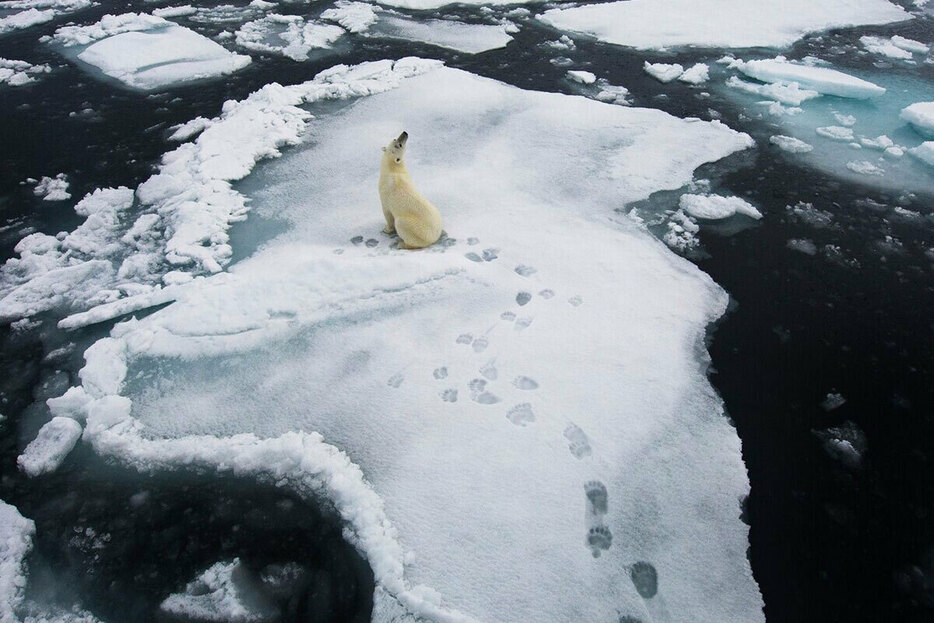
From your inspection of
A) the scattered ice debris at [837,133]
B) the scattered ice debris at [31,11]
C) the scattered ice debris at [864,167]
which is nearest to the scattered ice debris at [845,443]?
the scattered ice debris at [864,167]

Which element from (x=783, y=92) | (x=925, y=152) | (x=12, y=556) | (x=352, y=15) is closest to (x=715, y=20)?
(x=783, y=92)

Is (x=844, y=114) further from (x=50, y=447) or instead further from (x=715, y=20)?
(x=50, y=447)

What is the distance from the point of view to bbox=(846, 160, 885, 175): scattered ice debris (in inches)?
201

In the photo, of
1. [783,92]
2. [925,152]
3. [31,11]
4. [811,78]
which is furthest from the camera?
[31,11]

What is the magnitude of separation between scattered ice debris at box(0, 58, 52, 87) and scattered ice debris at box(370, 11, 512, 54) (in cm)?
416

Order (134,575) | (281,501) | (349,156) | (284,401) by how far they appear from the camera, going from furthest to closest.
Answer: (349,156)
(284,401)
(281,501)
(134,575)

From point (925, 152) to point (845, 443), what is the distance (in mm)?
3934

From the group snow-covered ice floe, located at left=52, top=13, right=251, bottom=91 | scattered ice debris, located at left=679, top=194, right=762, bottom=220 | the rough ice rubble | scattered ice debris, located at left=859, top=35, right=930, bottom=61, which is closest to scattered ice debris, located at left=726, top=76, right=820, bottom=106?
scattered ice debris, located at left=859, top=35, right=930, bottom=61

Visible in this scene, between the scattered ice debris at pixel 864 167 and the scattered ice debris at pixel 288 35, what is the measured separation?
6195 mm

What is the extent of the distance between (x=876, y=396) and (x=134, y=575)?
12.4 feet

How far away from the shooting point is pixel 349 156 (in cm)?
524

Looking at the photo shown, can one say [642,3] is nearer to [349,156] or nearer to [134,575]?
[349,156]

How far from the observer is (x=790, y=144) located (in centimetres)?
549

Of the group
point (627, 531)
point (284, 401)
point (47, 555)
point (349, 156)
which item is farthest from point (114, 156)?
point (627, 531)
